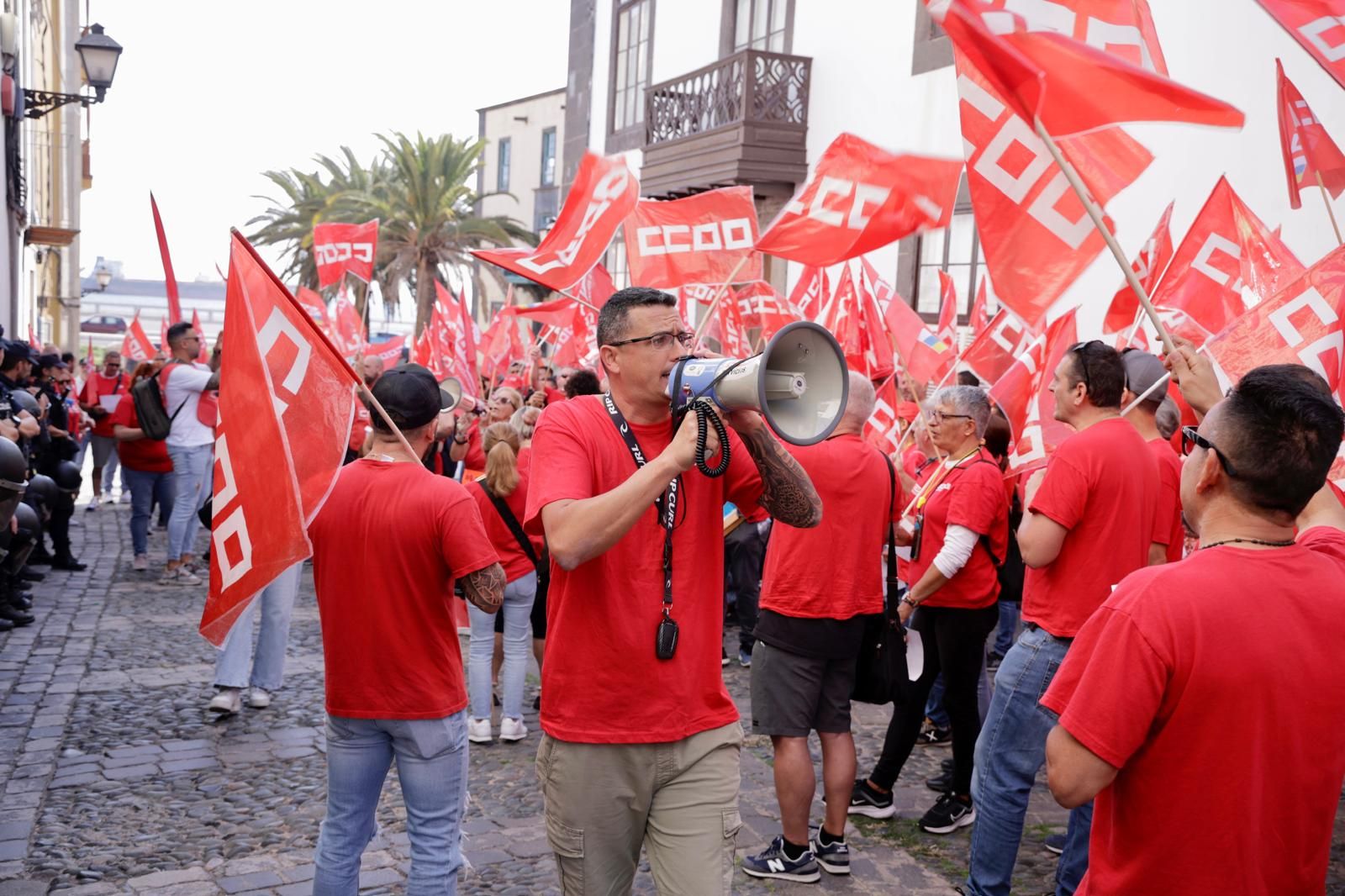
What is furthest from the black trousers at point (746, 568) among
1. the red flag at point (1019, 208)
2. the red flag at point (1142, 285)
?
the red flag at point (1019, 208)

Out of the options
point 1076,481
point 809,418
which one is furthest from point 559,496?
point 1076,481

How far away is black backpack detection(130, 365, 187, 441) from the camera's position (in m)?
10.4

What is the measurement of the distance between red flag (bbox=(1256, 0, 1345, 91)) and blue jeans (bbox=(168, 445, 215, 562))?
8.77 meters

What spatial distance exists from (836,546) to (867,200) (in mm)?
2797

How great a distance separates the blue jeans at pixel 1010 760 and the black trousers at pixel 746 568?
14.9 ft

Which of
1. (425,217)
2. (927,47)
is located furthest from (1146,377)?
(425,217)

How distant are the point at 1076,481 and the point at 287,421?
103 inches

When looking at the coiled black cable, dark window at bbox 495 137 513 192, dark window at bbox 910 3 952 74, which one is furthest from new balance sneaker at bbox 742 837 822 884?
dark window at bbox 495 137 513 192

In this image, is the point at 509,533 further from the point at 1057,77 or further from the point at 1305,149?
the point at 1305,149

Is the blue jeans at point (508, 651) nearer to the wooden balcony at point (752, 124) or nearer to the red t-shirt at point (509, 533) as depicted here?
the red t-shirt at point (509, 533)

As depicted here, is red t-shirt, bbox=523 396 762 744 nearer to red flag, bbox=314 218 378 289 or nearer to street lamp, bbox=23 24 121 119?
street lamp, bbox=23 24 121 119

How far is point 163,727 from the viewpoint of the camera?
6.53 meters

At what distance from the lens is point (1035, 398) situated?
5.83 meters

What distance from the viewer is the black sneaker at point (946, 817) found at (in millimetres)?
5379
